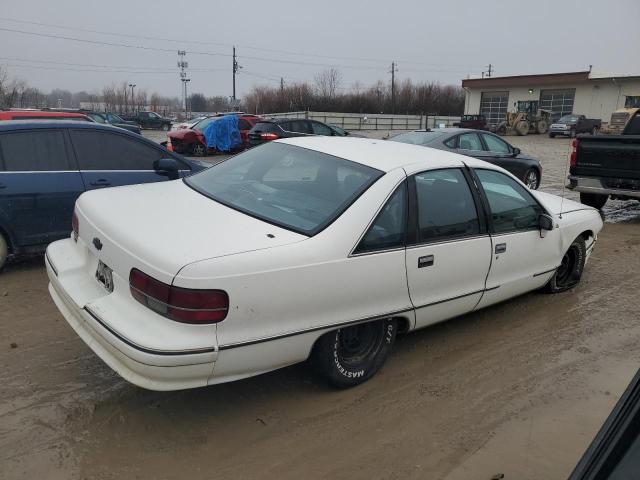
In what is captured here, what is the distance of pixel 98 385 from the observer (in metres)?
3.34

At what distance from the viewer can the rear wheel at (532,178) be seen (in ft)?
36.8

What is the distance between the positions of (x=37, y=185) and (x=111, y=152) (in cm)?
86

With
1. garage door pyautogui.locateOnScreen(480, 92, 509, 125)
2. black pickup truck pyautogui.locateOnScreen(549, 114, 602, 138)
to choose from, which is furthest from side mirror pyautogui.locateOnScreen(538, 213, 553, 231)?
garage door pyautogui.locateOnScreen(480, 92, 509, 125)

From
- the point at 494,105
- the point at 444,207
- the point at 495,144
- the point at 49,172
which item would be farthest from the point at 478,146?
the point at 494,105

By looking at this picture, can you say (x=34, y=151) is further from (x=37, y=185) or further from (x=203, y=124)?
(x=203, y=124)

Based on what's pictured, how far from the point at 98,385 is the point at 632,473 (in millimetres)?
2963

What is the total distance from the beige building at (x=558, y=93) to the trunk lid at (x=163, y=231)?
4737cm

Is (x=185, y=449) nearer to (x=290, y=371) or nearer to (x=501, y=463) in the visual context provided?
(x=290, y=371)

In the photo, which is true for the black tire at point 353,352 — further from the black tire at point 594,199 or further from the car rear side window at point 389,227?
the black tire at point 594,199

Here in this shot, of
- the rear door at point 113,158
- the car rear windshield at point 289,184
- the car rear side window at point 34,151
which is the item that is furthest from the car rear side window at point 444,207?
the car rear side window at point 34,151

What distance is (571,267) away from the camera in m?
5.33

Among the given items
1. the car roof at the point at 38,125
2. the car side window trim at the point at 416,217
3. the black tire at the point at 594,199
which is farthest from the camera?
the black tire at the point at 594,199

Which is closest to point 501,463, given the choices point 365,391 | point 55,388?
point 365,391

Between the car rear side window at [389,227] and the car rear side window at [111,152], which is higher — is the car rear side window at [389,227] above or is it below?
below
